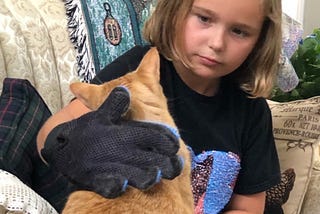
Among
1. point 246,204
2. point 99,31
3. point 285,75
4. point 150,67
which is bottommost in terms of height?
point 246,204

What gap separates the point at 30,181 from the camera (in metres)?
1.03

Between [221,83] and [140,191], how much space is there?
0.56 meters

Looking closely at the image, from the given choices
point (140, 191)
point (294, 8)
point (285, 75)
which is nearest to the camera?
point (140, 191)

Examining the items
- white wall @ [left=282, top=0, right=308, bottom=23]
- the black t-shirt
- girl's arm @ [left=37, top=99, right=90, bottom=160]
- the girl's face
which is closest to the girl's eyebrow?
the girl's face

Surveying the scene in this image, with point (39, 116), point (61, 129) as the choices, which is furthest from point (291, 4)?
point (61, 129)

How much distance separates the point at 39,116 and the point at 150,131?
393 mm

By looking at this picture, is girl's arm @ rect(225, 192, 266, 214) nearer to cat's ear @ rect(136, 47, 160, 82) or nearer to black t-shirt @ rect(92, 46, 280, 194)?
black t-shirt @ rect(92, 46, 280, 194)

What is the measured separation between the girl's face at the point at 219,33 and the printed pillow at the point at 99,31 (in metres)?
0.41

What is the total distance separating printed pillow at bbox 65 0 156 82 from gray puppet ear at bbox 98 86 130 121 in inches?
26.3

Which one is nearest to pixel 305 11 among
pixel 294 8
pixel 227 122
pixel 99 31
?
pixel 294 8

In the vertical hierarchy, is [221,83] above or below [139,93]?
below

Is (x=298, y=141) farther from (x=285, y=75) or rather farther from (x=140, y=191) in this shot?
(x=140, y=191)

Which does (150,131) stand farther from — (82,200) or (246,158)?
(246,158)

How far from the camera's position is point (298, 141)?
4.77 feet
